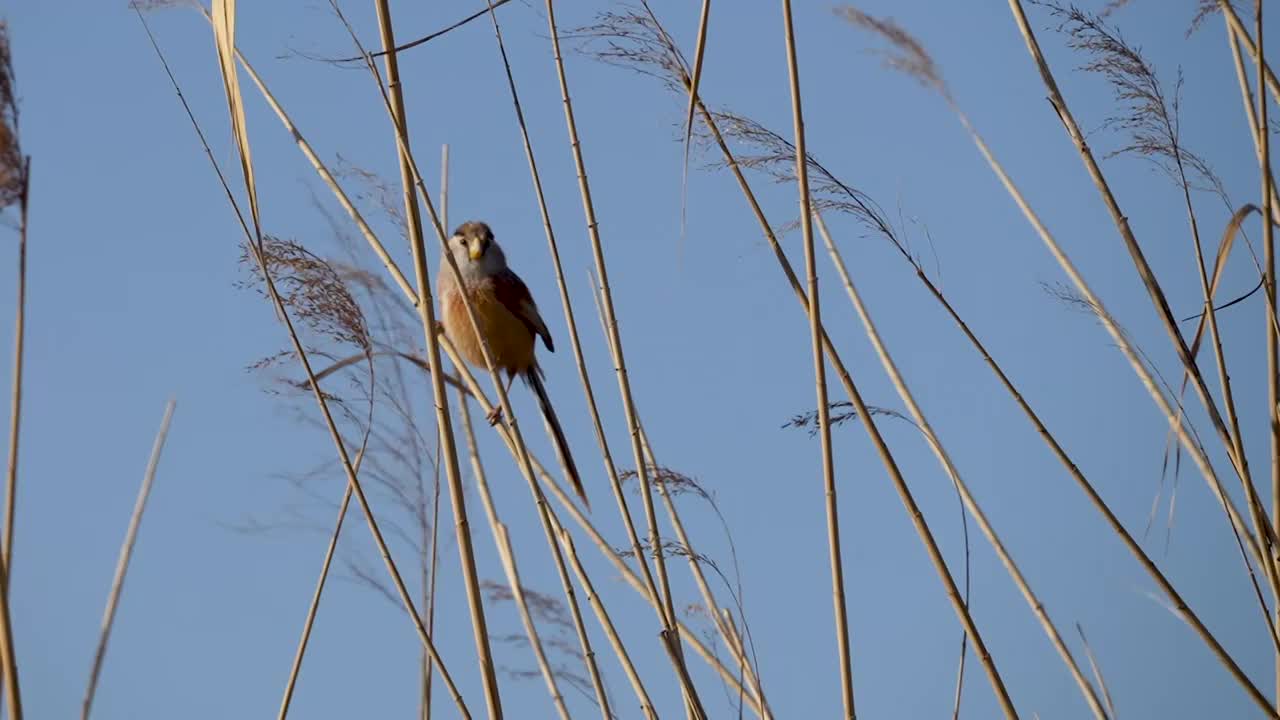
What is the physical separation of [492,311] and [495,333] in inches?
3.1

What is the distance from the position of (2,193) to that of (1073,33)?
1.91m

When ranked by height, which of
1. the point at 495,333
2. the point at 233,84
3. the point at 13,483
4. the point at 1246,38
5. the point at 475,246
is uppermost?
the point at 475,246

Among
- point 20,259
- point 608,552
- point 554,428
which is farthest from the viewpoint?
point 554,428

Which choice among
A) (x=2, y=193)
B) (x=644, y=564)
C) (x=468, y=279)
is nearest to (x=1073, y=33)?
(x=644, y=564)

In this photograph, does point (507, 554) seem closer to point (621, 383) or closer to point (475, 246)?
point (621, 383)

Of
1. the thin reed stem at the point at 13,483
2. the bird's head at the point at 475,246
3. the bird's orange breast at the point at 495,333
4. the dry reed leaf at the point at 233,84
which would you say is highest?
the bird's head at the point at 475,246

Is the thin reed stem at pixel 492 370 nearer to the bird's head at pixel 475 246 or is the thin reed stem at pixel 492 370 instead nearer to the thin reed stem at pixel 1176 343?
the thin reed stem at pixel 1176 343

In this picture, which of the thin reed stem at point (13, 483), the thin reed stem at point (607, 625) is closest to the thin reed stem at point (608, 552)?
the thin reed stem at point (607, 625)

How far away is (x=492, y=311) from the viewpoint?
4578 millimetres

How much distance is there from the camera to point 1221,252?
87.3 inches

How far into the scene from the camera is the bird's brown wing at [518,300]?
15.4ft

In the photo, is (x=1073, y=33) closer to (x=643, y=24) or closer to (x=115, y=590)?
(x=643, y=24)

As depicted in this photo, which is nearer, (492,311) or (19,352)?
(19,352)

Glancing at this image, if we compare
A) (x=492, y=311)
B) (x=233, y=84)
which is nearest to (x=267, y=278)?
(x=233, y=84)
